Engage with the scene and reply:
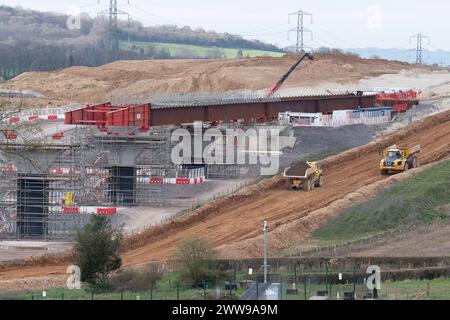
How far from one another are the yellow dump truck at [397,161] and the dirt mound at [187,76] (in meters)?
50.6

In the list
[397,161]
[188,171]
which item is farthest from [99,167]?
[397,161]

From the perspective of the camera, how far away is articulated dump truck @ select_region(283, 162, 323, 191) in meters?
67.2

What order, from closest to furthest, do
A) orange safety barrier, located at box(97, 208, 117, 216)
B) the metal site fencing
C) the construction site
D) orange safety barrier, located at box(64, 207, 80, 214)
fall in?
1. the metal site fencing
2. the construction site
3. orange safety barrier, located at box(64, 207, 80, 214)
4. orange safety barrier, located at box(97, 208, 117, 216)

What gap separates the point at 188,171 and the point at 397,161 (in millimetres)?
13553

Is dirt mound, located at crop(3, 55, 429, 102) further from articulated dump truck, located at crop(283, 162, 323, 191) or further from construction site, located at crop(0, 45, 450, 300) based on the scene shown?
articulated dump truck, located at crop(283, 162, 323, 191)

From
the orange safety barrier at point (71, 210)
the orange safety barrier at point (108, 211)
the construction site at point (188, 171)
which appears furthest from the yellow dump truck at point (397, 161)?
the orange safety barrier at point (71, 210)

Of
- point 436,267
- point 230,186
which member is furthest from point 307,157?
point 436,267

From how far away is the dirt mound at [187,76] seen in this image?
123887 millimetres

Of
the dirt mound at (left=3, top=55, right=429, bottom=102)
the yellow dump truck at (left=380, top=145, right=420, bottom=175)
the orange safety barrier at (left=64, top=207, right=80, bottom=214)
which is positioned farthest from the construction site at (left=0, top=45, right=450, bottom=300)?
the dirt mound at (left=3, top=55, right=429, bottom=102)

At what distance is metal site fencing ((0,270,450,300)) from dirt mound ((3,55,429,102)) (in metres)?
Result: 75.2

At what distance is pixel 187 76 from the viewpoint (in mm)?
130125

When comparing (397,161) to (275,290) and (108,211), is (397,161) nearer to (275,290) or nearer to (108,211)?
(108,211)
